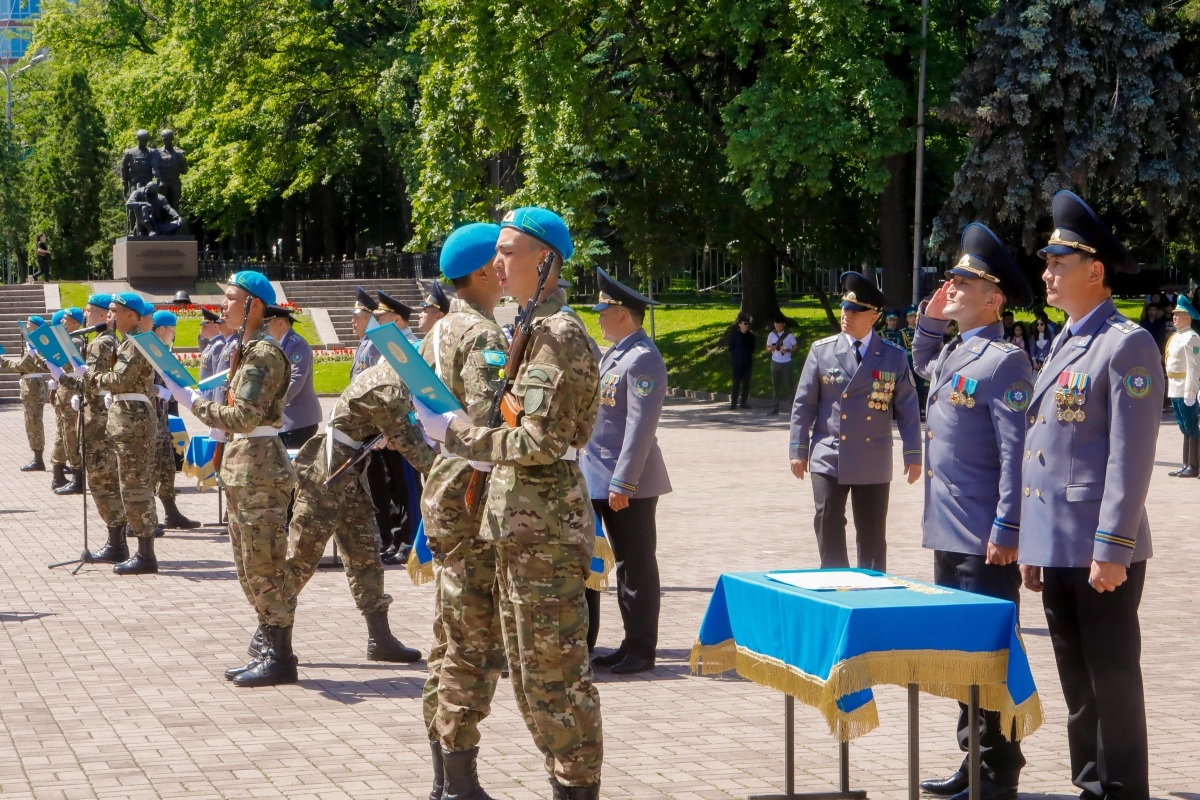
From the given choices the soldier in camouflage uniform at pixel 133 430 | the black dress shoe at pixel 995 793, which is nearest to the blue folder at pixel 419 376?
the black dress shoe at pixel 995 793

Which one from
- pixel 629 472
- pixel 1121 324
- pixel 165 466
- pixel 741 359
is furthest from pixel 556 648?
pixel 741 359

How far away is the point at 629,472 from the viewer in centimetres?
761

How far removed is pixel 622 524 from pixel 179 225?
3723cm

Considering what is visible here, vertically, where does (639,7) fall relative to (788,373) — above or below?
above

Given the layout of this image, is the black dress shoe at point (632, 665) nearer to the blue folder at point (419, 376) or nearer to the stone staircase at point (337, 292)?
the blue folder at point (419, 376)

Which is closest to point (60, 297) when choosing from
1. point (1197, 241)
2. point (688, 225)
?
point (688, 225)

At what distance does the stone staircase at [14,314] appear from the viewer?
109 ft

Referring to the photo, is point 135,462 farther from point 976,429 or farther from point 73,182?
point 73,182

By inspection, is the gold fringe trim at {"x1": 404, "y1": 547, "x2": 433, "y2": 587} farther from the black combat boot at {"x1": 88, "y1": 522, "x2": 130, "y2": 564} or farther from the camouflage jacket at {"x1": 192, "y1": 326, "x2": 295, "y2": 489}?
the black combat boot at {"x1": 88, "y1": 522, "x2": 130, "y2": 564}

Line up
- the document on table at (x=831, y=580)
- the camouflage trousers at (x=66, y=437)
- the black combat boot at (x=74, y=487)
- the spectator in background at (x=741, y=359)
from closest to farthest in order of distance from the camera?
1. the document on table at (x=831, y=580)
2. the camouflage trousers at (x=66, y=437)
3. the black combat boot at (x=74, y=487)
4. the spectator in background at (x=741, y=359)

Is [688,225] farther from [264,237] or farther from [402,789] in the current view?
[264,237]

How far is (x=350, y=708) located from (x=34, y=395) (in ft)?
43.1

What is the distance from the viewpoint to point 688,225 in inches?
1256

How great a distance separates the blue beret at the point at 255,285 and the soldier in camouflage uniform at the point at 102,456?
14.5ft
